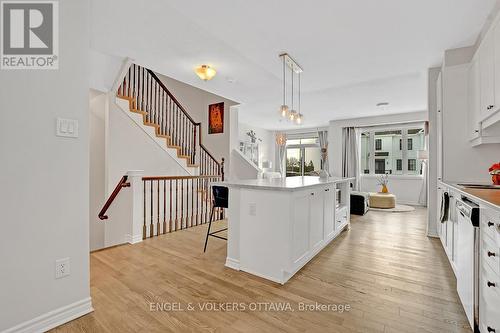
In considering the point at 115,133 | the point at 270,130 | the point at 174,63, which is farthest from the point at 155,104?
the point at 270,130

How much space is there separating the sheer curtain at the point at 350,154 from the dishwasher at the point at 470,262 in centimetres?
651

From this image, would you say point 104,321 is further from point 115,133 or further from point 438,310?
point 115,133

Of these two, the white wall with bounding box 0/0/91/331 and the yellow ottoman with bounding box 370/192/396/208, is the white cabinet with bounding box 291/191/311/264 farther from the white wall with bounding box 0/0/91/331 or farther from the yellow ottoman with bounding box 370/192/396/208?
the yellow ottoman with bounding box 370/192/396/208

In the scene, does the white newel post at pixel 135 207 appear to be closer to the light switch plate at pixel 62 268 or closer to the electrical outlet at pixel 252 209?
the light switch plate at pixel 62 268

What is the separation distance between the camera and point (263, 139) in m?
10.3

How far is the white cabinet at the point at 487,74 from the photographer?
2291 millimetres

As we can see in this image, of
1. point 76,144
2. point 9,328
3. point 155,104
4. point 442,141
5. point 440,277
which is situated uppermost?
point 155,104

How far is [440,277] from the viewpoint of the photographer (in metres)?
2.39

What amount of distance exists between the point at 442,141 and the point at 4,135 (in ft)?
15.0

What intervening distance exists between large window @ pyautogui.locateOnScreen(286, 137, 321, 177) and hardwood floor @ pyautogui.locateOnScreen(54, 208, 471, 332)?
679 cm

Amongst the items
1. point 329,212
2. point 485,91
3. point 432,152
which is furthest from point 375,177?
point 485,91

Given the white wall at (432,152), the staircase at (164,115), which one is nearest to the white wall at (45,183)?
the staircase at (164,115)

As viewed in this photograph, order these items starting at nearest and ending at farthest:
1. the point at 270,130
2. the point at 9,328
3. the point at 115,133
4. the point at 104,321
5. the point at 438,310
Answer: the point at 9,328 < the point at 104,321 < the point at 438,310 < the point at 115,133 < the point at 270,130

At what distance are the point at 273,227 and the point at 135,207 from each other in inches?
86.1
